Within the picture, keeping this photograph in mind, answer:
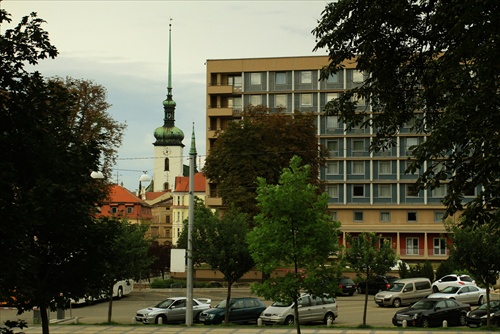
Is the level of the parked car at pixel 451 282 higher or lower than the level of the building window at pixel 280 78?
lower

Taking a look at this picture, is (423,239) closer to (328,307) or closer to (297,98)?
(297,98)

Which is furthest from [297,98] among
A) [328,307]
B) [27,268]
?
[27,268]

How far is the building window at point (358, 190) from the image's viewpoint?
272 ft

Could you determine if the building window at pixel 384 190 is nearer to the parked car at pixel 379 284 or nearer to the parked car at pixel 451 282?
the parked car at pixel 379 284

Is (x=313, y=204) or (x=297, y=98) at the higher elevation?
(x=297, y=98)

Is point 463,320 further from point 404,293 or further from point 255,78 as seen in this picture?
point 255,78

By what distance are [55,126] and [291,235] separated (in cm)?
1583

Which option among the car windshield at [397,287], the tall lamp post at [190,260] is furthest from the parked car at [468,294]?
the tall lamp post at [190,260]

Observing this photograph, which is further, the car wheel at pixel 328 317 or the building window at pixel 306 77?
the building window at pixel 306 77

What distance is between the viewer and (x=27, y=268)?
12.1 metres

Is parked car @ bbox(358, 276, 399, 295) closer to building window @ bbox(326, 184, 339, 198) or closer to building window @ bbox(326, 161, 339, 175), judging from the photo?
building window @ bbox(326, 184, 339, 198)

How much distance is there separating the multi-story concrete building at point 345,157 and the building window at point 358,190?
10 centimetres

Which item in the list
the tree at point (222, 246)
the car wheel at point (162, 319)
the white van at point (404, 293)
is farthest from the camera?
the white van at point (404, 293)

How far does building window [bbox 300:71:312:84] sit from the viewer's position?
3238 inches
